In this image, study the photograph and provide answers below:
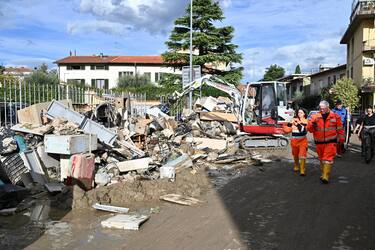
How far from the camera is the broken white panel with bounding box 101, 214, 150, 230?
6344 mm

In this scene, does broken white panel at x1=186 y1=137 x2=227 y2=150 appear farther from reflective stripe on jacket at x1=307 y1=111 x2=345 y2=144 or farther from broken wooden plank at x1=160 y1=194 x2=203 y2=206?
broken wooden plank at x1=160 y1=194 x2=203 y2=206

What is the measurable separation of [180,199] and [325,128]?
12.7 feet

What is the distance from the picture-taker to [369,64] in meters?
40.8

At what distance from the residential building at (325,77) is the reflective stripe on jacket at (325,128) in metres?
45.5

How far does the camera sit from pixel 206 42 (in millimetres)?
37969

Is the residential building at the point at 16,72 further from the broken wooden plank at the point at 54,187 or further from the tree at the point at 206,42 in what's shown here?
the broken wooden plank at the point at 54,187

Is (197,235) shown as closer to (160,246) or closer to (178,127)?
(160,246)

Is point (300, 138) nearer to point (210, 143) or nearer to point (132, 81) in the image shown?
point (210, 143)

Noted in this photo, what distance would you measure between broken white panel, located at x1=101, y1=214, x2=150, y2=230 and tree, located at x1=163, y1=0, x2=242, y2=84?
1262 inches

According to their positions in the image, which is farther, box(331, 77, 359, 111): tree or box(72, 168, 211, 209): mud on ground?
box(331, 77, 359, 111): tree

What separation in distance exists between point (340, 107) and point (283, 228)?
9.38m

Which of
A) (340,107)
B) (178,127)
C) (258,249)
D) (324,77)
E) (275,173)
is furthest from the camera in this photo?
(324,77)

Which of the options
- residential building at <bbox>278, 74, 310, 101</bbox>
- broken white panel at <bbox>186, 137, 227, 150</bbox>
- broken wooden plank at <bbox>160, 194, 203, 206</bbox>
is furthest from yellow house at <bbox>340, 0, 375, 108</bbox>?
broken wooden plank at <bbox>160, 194, 203, 206</bbox>

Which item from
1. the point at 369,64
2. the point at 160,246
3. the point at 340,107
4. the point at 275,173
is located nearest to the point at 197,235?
the point at 160,246
